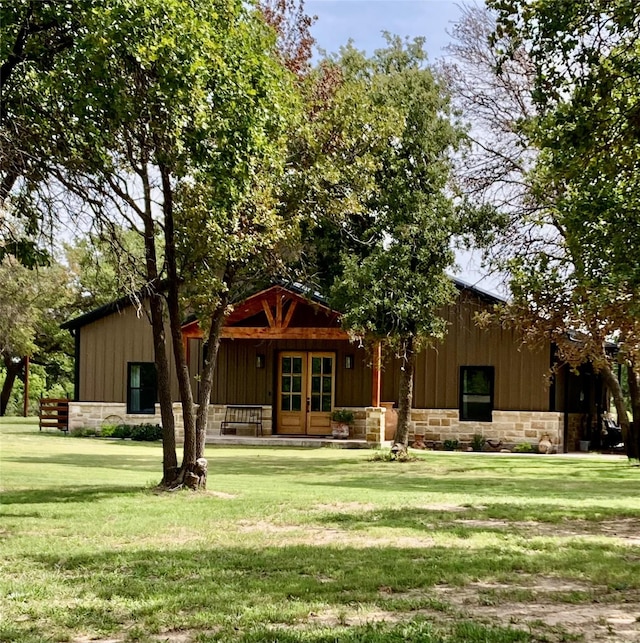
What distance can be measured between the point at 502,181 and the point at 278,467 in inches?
327

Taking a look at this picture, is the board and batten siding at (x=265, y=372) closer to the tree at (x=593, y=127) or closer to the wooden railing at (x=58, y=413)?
the wooden railing at (x=58, y=413)

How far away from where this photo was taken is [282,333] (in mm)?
21859

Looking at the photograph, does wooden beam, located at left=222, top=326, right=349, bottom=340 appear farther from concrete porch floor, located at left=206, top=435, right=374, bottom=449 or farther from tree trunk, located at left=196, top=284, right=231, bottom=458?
tree trunk, located at left=196, top=284, right=231, bottom=458

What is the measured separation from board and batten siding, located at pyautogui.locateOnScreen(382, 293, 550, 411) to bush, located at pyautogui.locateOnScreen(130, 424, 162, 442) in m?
6.53

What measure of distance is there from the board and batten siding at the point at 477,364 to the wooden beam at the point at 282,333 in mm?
2847

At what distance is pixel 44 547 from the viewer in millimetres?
7270

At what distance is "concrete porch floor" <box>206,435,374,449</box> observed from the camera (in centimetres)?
2172

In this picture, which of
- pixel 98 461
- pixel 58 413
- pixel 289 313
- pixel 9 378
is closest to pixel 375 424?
pixel 289 313

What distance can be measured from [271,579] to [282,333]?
51.9ft

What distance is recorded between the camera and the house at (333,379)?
72.7ft

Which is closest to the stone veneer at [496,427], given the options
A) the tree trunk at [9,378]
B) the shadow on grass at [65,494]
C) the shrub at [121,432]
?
the shrub at [121,432]

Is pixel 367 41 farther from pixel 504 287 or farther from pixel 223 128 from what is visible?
pixel 223 128

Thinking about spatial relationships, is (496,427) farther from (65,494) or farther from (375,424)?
(65,494)

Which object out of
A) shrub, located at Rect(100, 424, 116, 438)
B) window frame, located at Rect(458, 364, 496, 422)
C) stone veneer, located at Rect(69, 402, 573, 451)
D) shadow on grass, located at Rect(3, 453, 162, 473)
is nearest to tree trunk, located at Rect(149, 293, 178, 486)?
shadow on grass, located at Rect(3, 453, 162, 473)
